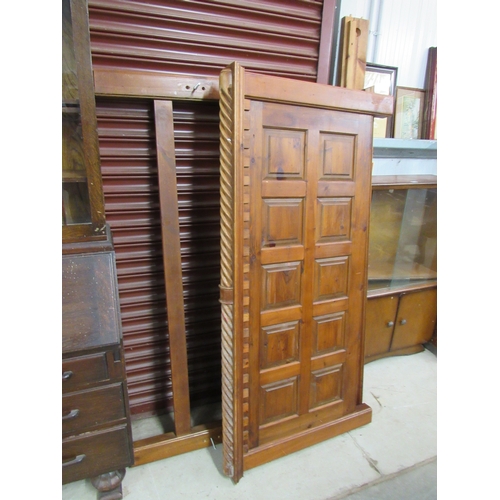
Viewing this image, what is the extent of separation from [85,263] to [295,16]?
53.5 inches

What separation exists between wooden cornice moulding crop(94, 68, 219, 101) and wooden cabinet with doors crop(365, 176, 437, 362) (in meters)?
1.24

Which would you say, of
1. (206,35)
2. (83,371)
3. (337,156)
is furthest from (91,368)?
(206,35)

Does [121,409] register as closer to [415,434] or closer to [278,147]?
[278,147]

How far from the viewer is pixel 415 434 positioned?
1638 mm

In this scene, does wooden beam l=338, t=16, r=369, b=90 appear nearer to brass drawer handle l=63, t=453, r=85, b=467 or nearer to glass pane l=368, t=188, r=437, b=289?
glass pane l=368, t=188, r=437, b=289

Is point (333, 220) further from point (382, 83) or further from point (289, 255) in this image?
point (382, 83)

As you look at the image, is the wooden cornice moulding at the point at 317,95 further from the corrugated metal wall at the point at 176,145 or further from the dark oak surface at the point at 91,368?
the dark oak surface at the point at 91,368

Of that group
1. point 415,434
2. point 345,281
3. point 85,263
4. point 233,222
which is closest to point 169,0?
point 233,222

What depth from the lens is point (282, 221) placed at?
1300 mm

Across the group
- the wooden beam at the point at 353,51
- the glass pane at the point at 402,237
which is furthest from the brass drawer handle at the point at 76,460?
the wooden beam at the point at 353,51

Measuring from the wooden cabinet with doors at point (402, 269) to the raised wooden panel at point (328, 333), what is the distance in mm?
554

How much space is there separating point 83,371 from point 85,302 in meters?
0.23

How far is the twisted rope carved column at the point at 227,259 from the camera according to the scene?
1143mm

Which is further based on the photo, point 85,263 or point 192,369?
point 192,369
